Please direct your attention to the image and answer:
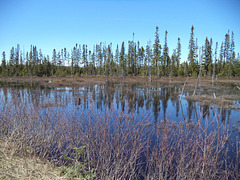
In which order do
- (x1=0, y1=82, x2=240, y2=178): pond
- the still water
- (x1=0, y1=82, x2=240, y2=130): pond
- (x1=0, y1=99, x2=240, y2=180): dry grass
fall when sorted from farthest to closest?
1. (x1=0, y1=82, x2=240, y2=130): pond
2. the still water
3. (x1=0, y1=82, x2=240, y2=178): pond
4. (x1=0, y1=99, x2=240, y2=180): dry grass

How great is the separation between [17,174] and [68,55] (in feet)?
294

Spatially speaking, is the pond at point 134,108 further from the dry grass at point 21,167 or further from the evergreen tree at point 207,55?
the evergreen tree at point 207,55

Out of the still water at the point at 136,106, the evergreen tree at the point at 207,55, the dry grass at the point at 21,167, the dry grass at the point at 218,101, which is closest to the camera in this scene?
the dry grass at the point at 21,167

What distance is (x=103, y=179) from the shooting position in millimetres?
4922

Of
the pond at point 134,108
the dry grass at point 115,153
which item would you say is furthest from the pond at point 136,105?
the dry grass at point 115,153

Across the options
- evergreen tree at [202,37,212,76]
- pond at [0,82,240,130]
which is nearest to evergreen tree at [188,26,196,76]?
evergreen tree at [202,37,212,76]

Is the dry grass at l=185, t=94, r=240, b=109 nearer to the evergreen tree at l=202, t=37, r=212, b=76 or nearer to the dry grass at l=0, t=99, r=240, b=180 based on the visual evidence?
the dry grass at l=0, t=99, r=240, b=180

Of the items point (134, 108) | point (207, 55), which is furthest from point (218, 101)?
point (207, 55)

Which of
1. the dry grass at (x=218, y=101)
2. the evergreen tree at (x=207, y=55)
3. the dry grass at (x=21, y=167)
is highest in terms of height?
the evergreen tree at (x=207, y=55)

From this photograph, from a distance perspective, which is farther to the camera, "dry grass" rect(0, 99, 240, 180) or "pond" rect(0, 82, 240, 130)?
"pond" rect(0, 82, 240, 130)

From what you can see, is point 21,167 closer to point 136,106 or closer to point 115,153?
point 115,153

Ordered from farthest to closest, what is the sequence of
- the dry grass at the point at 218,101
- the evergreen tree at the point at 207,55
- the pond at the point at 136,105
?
1. the evergreen tree at the point at 207,55
2. the dry grass at the point at 218,101
3. the pond at the point at 136,105

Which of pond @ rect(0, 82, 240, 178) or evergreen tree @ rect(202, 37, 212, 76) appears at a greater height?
evergreen tree @ rect(202, 37, 212, 76)

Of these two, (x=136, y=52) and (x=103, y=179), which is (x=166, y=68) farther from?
(x=103, y=179)
